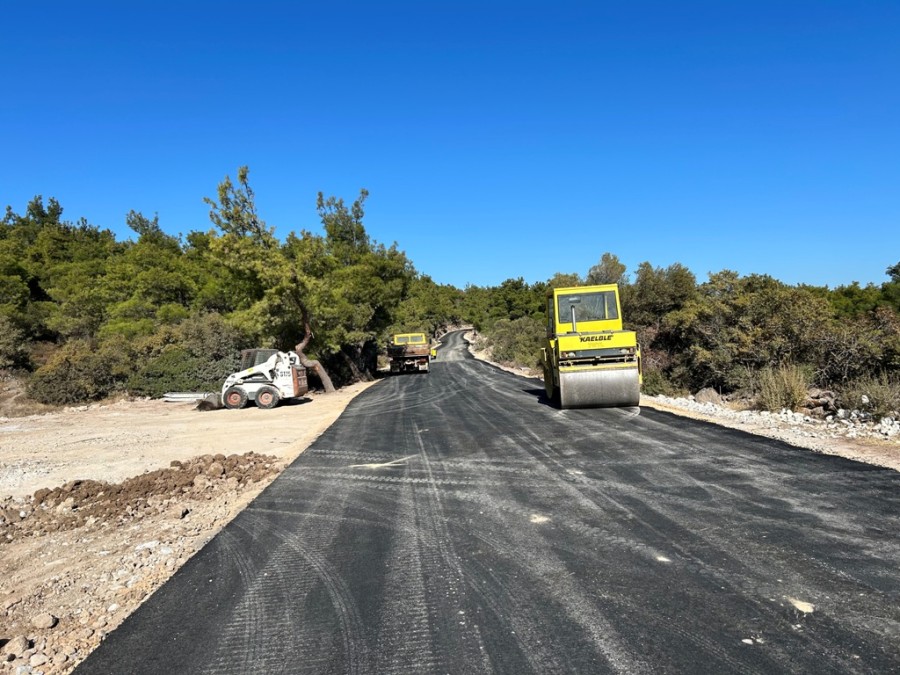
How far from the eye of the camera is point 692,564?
4.29m

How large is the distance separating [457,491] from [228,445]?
740 cm

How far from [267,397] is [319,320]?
19.5 ft

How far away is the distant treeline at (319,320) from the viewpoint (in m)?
17.4

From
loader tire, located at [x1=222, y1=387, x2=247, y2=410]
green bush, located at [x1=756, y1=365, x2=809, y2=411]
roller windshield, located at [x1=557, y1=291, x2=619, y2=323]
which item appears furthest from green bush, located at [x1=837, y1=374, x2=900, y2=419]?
loader tire, located at [x1=222, y1=387, x2=247, y2=410]

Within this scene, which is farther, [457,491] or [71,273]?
[71,273]

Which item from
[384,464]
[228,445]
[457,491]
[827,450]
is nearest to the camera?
[457,491]

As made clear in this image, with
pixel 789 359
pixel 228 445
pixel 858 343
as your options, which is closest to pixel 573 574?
pixel 228 445

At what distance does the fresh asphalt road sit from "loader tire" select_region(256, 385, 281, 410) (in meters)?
12.4

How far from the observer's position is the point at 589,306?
14.5 meters

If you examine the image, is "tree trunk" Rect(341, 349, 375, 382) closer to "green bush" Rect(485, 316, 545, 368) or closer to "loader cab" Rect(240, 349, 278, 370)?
"loader cab" Rect(240, 349, 278, 370)

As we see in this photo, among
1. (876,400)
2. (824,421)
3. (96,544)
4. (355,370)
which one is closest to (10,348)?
(355,370)

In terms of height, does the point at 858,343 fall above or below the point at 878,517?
above

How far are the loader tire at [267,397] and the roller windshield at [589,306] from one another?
1123 cm

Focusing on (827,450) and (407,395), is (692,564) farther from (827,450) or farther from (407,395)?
(407,395)
